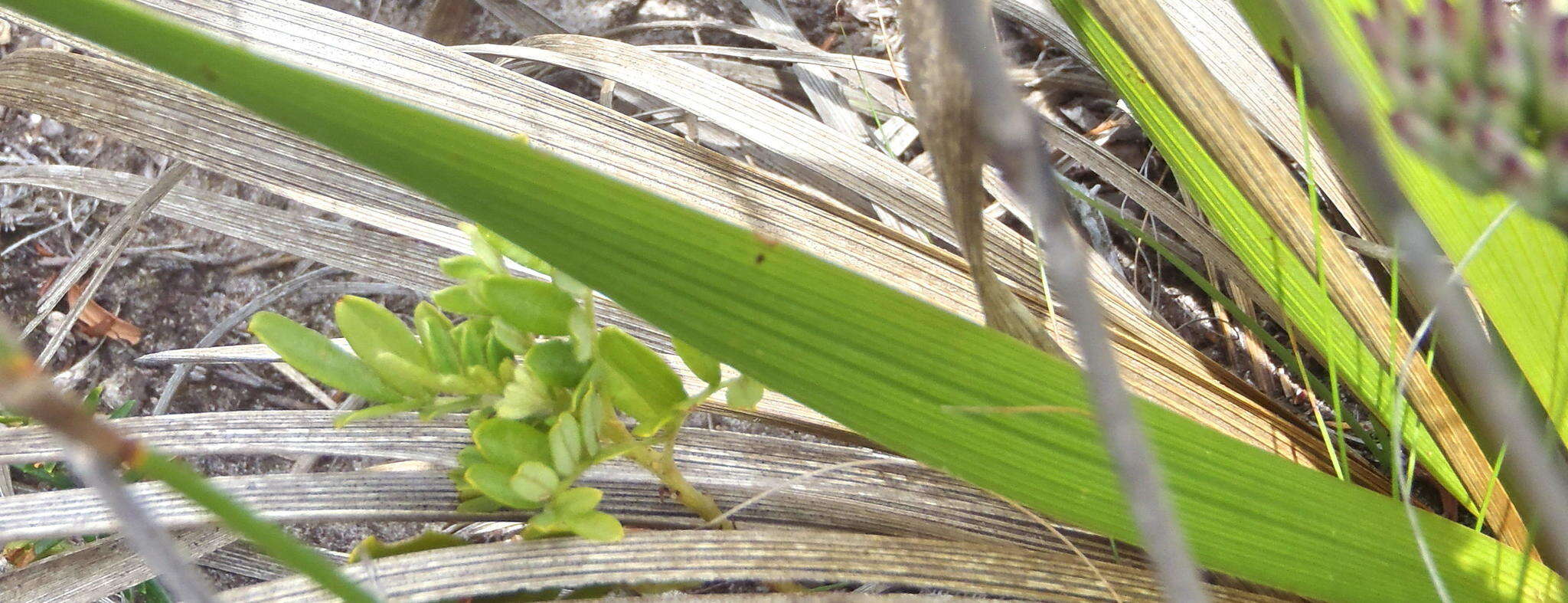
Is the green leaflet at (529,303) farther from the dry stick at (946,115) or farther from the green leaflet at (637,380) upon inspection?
the dry stick at (946,115)

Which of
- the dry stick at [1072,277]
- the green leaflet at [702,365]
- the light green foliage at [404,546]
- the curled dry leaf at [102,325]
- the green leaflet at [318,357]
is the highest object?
the dry stick at [1072,277]

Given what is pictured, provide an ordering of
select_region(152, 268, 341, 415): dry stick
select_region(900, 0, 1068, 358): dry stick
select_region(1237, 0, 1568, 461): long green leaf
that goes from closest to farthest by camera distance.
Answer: select_region(900, 0, 1068, 358): dry stick
select_region(1237, 0, 1568, 461): long green leaf
select_region(152, 268, 341, 415): dry stick

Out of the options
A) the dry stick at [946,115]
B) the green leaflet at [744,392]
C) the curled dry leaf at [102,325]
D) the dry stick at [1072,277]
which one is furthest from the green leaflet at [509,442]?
the curled dry leaf at [102,325]

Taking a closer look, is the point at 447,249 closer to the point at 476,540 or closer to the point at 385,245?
the point at 385,245

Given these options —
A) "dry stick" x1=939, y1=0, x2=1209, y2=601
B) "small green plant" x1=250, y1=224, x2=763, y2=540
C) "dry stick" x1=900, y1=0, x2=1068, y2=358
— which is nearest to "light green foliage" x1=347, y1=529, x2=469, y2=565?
"small green plant" x1=250, y1=224, x2=763, y2=540

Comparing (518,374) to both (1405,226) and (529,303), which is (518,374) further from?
(1405,226)

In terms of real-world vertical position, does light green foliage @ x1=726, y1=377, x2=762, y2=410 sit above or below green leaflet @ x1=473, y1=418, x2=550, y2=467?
above

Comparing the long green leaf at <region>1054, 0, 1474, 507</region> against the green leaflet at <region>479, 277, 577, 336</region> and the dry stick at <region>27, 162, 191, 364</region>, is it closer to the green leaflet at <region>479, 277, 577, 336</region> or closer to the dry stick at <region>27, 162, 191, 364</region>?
the green leaflet at <region>479, 277, 577, 336</region>
